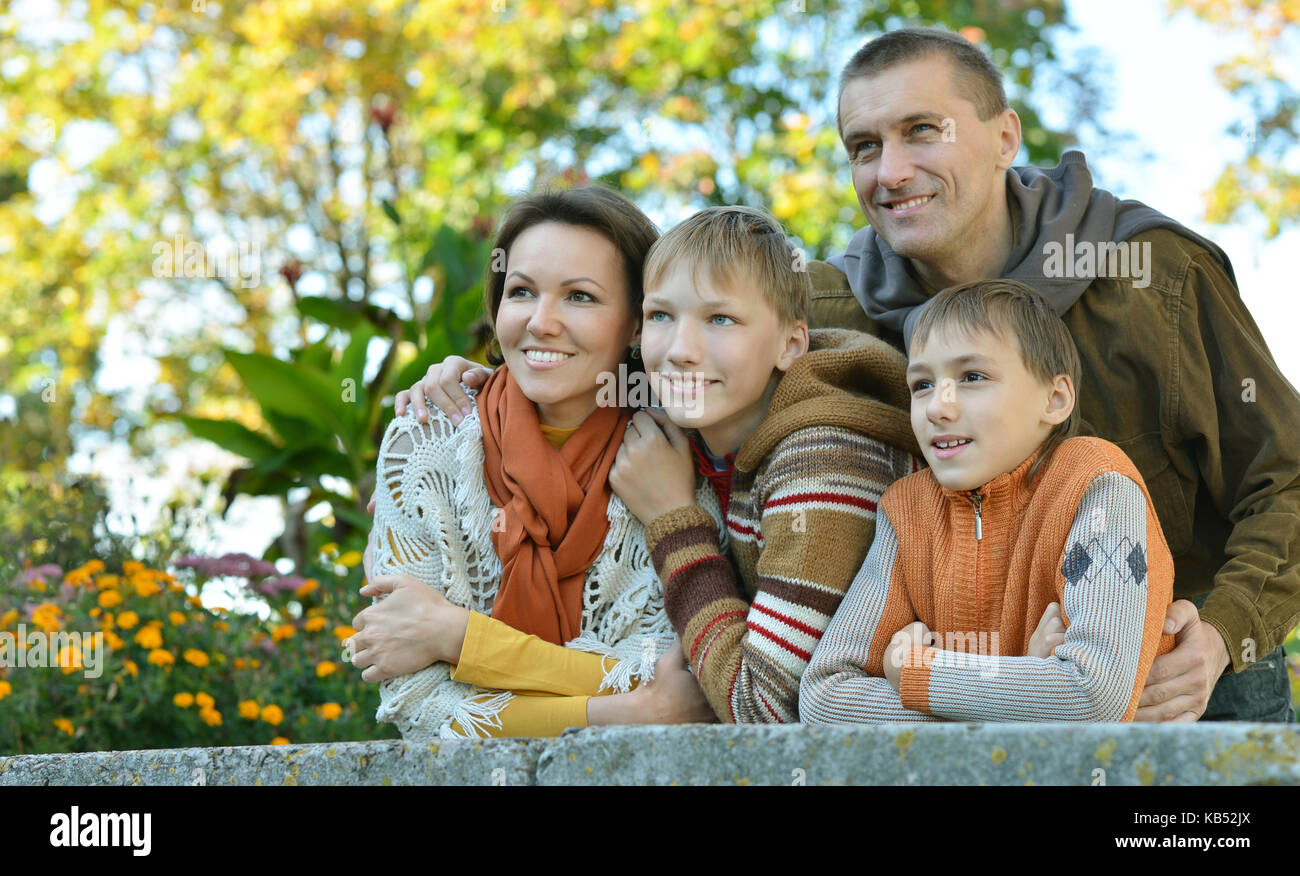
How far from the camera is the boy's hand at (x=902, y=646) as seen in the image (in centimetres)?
219

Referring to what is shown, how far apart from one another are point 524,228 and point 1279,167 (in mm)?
8277

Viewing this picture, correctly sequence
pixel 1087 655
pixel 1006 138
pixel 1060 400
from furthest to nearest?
pixel 1006 138 < pixel 1060 400 < pixel 1087 655

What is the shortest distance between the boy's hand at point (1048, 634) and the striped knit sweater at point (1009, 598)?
1.0 inches

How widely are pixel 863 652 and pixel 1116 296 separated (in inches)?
45.4

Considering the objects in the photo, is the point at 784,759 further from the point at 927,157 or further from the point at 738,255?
the point at 927,157

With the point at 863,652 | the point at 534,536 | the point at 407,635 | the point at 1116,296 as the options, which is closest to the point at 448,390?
the point at 534,536

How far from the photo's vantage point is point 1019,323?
237cm

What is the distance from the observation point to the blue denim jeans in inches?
114

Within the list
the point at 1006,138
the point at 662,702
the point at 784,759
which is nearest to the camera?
the point at 784,759

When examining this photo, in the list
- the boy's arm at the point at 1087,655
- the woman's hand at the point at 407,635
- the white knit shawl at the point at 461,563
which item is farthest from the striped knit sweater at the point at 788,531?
the woman's hand at the point at 407,635

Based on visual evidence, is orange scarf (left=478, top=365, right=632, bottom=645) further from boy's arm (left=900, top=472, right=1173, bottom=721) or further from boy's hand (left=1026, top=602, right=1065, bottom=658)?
boy's hand (left=1026, top=602, right=1065, bottom=658)

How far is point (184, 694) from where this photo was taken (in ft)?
12.4
